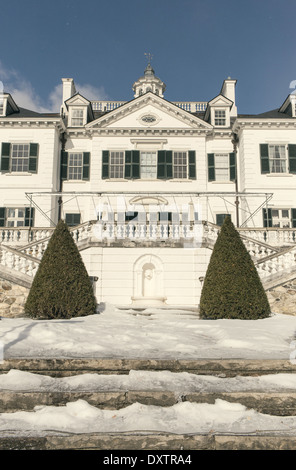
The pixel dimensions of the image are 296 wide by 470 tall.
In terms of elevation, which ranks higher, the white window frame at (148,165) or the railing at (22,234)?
the white window frame at (148,165)

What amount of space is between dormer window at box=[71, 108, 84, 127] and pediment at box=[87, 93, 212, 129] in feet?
6.42

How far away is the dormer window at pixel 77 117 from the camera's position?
78.3ft

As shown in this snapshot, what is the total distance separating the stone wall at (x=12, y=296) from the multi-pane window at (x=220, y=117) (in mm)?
17560

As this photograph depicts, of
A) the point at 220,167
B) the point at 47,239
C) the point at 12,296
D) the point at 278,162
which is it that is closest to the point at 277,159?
the point at 278,162

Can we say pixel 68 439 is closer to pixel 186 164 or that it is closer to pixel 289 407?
pixel 289 407

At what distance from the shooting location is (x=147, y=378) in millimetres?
4488

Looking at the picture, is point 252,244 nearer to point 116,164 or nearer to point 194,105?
point 116,164

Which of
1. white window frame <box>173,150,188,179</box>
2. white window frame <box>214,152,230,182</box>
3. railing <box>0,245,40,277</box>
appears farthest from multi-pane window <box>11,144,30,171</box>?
white window frame <box>214,152,230,182</box>

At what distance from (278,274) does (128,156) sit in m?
13.0

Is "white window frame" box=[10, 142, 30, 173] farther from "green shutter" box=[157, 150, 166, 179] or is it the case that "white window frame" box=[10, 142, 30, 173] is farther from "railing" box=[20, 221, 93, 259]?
"railing" box=[20, 221, 93, 259]

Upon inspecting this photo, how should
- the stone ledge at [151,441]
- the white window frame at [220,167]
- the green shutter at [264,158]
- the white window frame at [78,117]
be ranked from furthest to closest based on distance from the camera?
the white window frame at [78,117] < the white window frame at [220,167] < the green shutter at [264,158] < the stone ledge at [151,441]

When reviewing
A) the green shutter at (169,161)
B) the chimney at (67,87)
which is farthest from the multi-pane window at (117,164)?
the chimney at (67,87)

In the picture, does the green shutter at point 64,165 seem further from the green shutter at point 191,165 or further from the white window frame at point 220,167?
the white window frame at point 220,167

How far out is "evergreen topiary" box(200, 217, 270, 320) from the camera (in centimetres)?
921
